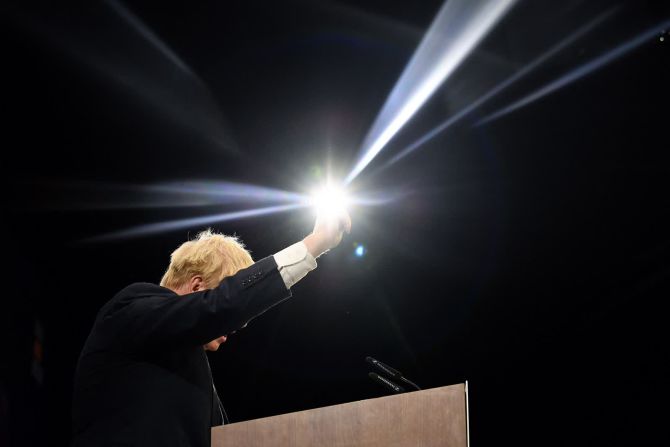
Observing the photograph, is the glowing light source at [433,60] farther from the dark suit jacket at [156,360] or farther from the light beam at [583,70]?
the dark suit jacket at [156,360]

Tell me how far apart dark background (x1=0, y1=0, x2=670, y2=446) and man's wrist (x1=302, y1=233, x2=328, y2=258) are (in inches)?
83.1

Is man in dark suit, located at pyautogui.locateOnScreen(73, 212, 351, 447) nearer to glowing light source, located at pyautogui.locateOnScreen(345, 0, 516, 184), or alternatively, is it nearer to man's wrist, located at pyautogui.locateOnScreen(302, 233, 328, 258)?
man's wrist, located at pyautogui.locateOnScreen(302, 233, 328, 258)

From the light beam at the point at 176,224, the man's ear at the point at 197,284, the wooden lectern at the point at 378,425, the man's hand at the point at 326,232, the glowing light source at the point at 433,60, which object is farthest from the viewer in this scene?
the light beam at the point at 176,224

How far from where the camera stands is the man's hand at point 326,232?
1361 millimetres

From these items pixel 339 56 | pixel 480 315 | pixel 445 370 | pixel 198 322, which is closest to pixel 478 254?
pixel 480 315

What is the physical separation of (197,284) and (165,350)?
29cm

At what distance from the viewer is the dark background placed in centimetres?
322

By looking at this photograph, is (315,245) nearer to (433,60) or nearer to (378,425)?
(378,425)

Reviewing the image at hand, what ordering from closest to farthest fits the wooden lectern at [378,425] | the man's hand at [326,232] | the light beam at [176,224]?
the wooden lectern at [378,425] < the man's hand at [326,232] < the light beam at [176,224]

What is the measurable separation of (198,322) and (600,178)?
2.94 m

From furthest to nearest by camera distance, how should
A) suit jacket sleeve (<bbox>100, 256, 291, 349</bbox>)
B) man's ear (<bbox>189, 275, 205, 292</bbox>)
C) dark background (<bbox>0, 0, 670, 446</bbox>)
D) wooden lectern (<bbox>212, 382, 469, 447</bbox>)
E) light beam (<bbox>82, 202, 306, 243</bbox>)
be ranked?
light beam (<bbox>82, 202, 306, 243</bbox>)
dark background (<bbox>0, 0, 670, 446</bbox>)
man's ear (<bbox>189, 275, 205, 292</bbox>)
suit jacket sleeve (<bbox>100, 256, 291, 349</bbox>)
wooden lectern (<bbox>212, 382, 469, 447</bbox>)

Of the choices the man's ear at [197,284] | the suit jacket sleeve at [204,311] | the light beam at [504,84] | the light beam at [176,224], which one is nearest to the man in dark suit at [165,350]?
the suit jacket sleeve at [204,311]

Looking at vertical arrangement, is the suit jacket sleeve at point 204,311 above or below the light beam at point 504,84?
below

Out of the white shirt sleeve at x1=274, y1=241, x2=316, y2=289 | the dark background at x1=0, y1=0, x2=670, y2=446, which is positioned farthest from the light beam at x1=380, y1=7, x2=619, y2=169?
the white shirt sleeve at x1=274, y1=241, x2=316, y2=289
